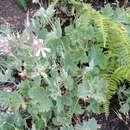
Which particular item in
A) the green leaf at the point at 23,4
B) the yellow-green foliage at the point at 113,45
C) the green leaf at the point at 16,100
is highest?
the green leaf at the point at 23,4

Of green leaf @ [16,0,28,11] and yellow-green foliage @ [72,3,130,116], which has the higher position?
green leaf @ [16,0,28,11]

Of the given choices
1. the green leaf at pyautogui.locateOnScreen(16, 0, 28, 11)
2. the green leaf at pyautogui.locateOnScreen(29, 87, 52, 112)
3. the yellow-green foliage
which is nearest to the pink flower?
the green leaf at pyautogui.locateOnScreen(29, 87, 52, 112)

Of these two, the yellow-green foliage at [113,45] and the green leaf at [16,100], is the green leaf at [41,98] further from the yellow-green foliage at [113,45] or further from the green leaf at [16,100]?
the yellow-green foliage at [113,45]

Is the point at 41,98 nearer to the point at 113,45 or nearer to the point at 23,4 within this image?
the point at 113,45

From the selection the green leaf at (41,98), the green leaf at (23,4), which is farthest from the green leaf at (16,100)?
the green leaf at (23,4)

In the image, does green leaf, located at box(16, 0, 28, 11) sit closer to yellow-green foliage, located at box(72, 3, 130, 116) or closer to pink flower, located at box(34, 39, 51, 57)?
yellow-green foliage, located at box(72, 3, 130, 116)

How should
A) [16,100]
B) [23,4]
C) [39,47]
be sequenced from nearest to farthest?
[39,47]
[16,100]
[23,4]

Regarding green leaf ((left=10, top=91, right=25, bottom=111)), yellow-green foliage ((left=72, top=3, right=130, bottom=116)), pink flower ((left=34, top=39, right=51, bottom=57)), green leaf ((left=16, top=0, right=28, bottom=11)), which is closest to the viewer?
pink flower ((left=34, top=39, right=51, bottom=57))

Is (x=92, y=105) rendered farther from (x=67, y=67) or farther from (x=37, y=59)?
(x=37, y=59)

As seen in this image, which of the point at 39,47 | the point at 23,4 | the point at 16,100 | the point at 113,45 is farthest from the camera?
the point at 23,4

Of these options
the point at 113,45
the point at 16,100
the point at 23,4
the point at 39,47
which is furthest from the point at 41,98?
the point at 23,4

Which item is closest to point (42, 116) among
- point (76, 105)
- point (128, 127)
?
point (76, 105)

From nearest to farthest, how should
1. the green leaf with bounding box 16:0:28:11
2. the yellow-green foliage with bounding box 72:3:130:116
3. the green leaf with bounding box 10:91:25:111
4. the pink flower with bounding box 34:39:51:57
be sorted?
the pink flower with bounding box 34:39:51:57 → the green leaf with bounding box 10:91:25:111 → the yellow-green foliage with bounding box 72:3:130:116 → the green leaf with bounding box 16:0:28:11

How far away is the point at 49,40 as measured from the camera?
230 centimetres
